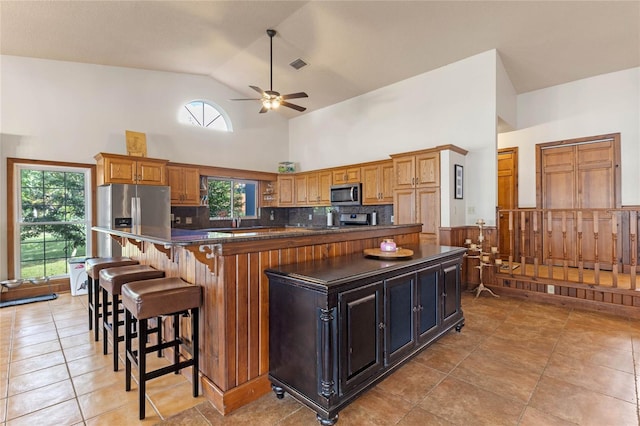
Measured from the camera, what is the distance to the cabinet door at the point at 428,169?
4.54 meters

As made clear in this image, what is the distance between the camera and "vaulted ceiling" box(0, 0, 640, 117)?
3711mm

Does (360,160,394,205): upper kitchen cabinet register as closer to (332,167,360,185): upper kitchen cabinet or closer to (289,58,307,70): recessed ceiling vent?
(332,167,360,185): upper kitchen cabinet

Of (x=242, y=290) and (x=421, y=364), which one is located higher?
(x=242, y=290)

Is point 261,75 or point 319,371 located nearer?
point 319,371

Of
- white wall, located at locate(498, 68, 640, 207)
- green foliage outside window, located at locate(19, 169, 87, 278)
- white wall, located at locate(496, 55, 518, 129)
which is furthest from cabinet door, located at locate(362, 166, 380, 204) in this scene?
green foliage outside window, located at locate(19, 169, 87, 278)

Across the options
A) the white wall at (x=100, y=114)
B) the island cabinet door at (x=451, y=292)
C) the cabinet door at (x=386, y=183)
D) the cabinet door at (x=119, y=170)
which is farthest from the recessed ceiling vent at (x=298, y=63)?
the island cabinet door at (x=451, y=292)

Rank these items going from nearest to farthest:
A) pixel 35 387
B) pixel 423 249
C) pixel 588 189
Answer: pixel 35 387 → pixel 423 249 → pixel 588 189

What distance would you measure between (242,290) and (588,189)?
597 cm

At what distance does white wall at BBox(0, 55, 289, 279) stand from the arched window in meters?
0.13

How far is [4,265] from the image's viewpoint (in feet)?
14.7

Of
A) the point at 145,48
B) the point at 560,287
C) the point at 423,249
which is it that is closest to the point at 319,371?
the point at 423,249

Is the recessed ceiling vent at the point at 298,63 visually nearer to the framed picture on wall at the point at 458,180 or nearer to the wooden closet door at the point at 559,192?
the framed picture on wall at the point at 458,180

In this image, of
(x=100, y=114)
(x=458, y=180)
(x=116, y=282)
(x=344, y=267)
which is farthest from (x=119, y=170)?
(x=458, y=180)

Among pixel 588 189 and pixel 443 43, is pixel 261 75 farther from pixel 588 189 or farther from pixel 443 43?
pixel 588 189
